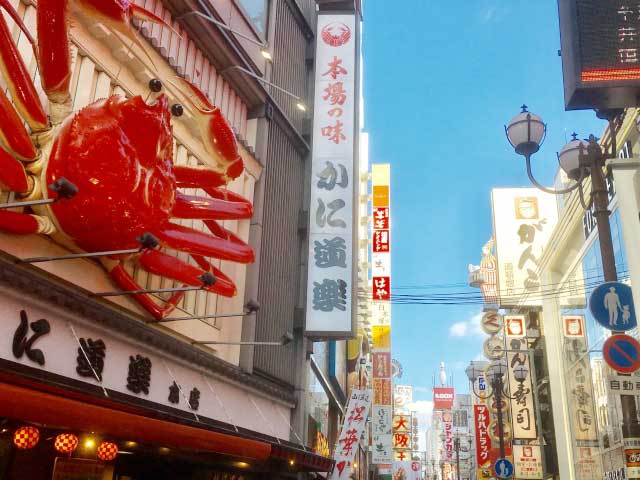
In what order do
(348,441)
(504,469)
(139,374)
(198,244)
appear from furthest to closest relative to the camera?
(504,469), (348,441), (198,244), (139,374)

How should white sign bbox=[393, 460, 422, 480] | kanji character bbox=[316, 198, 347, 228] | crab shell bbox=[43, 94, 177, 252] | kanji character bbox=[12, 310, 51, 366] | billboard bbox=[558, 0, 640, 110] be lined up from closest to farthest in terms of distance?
kanji character bbox=[12, 310, 51, 366]
crab shell bbox=[43, 94, 177, 252]
billboard bbox=[558, 0, 640, 110]
kanji character bbox=[316, 198, 347, 228]
white sign bbox=[393, 460, 422, 480]

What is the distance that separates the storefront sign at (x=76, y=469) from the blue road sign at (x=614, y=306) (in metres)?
7.52

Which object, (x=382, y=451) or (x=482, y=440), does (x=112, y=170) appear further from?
(x=482, y=440)

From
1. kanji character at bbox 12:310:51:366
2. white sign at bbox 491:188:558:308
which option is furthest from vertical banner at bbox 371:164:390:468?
kanji character at bbox 12:310:51:366

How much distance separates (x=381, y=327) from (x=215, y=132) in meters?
33.9

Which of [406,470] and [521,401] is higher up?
[521,401]

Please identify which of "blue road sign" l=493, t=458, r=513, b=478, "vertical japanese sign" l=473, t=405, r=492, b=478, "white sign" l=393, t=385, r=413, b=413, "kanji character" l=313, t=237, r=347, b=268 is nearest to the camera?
"kanji character" l=313, t=237, r=347, b=268

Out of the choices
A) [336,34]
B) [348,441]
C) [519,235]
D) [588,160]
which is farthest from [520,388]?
[588,160]

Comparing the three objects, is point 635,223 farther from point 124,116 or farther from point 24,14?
point 24,14

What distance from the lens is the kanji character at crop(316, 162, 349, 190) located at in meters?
15.1

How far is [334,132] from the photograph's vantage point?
1557 cm

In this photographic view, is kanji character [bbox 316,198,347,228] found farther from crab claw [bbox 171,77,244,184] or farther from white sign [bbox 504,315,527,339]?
white sign [bbox 504,315,527,339]

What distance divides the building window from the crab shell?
6794 millimetres

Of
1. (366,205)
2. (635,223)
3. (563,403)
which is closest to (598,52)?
(635,223)
